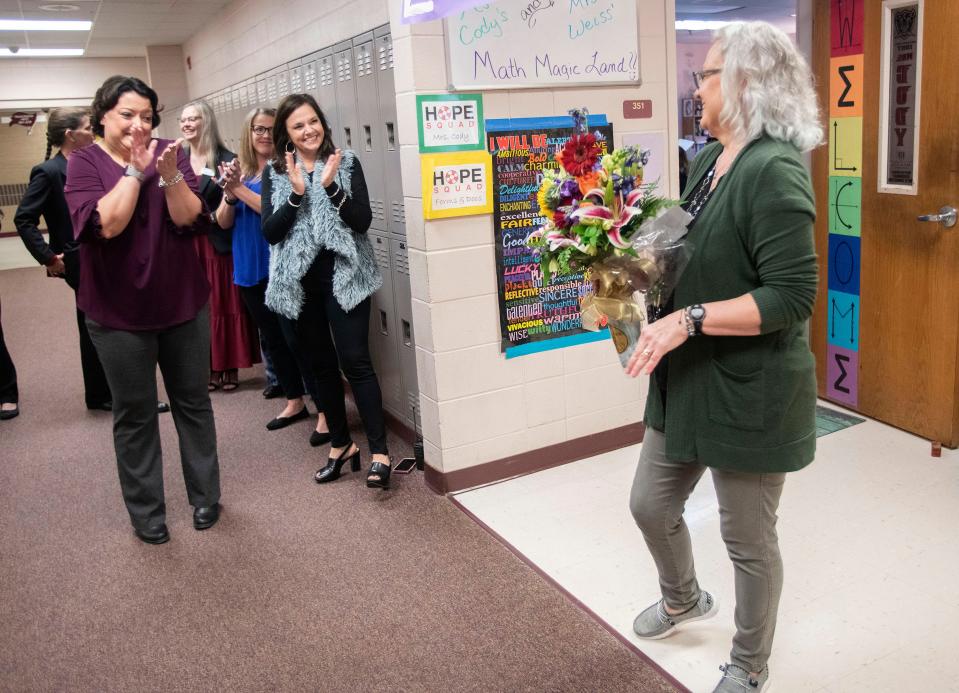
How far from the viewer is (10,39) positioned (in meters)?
8.74

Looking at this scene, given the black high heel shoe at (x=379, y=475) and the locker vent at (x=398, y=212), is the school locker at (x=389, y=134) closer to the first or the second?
the locker vent at (x=398, y=212)

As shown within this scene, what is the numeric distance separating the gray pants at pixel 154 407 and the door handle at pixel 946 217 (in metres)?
2.78

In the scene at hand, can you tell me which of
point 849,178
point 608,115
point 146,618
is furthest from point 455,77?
point 146,618

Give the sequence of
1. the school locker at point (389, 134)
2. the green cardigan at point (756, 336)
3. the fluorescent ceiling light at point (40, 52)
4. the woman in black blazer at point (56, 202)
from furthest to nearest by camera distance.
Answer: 1. the fluorescent ceiling light at point (40, 52)
2. the woman in black blazer at point (56, 202)
3. the school locker at point (389, 134)
4. the green cardigan at point (756, 336)

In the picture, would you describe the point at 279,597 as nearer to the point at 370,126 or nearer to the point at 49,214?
the point at 370,126

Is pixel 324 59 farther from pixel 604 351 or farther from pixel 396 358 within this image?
pixel 604 351

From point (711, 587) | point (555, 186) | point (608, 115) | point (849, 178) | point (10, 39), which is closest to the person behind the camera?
point (555, 186)

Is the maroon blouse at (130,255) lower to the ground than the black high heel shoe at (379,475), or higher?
higher

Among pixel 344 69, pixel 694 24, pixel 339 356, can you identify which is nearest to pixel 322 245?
pixel 339 356

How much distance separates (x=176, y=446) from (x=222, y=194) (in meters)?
1.24

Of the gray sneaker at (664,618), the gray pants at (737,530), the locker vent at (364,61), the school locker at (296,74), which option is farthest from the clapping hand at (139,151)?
the gray sneaker at (664,618)

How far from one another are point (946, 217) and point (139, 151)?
292 cm

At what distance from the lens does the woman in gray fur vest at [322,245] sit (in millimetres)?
3135

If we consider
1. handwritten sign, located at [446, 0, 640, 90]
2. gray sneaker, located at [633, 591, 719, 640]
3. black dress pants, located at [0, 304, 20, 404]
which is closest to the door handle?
handwritten sign, located at [446, 0, 640, 90]
